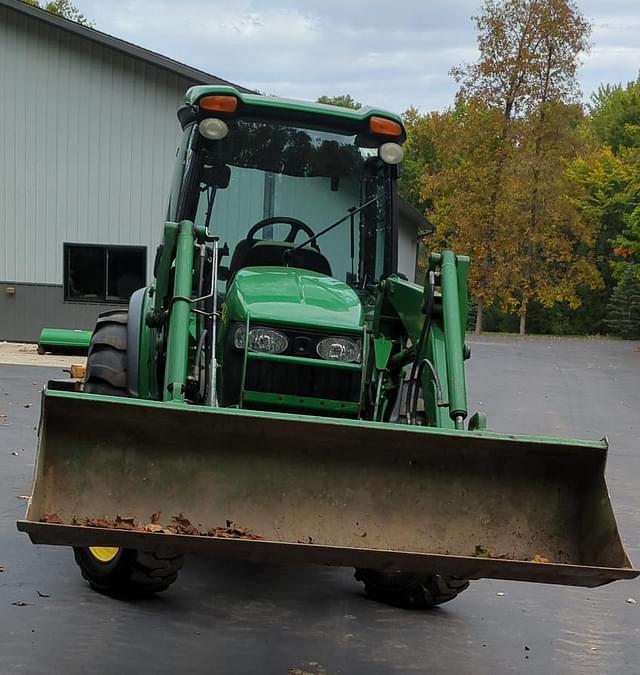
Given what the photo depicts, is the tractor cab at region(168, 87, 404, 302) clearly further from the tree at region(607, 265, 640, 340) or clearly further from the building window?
the tree at region(607, 265, 640, 340)

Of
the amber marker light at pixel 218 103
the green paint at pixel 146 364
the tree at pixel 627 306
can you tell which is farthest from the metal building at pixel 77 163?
the tree at pixel 627 306

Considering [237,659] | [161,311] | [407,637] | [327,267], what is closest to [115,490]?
[237,659]

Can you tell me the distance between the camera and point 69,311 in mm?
19516

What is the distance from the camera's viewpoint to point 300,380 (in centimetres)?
482

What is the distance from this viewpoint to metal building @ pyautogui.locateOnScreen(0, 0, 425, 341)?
→ 18969 millimetres

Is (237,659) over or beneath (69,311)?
beneath

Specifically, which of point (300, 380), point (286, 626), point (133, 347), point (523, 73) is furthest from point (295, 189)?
point (523, 73)

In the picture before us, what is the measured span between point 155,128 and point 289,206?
14.0 meters

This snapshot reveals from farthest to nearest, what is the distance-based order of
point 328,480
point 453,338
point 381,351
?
1. point 381,351
2. point 453,338
3. point 328,480

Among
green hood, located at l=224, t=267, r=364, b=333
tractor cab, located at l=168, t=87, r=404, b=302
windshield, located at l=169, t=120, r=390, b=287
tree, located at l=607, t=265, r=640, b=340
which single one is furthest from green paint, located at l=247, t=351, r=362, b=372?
tree, located at l=607, t=265, r=640, b=340

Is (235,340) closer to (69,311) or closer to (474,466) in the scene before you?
(474,466)

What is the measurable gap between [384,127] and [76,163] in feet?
47.9

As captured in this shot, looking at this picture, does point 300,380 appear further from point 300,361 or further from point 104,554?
point 104,554

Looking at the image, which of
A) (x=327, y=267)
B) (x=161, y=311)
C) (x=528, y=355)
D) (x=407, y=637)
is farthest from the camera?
(x=528, y=355)
